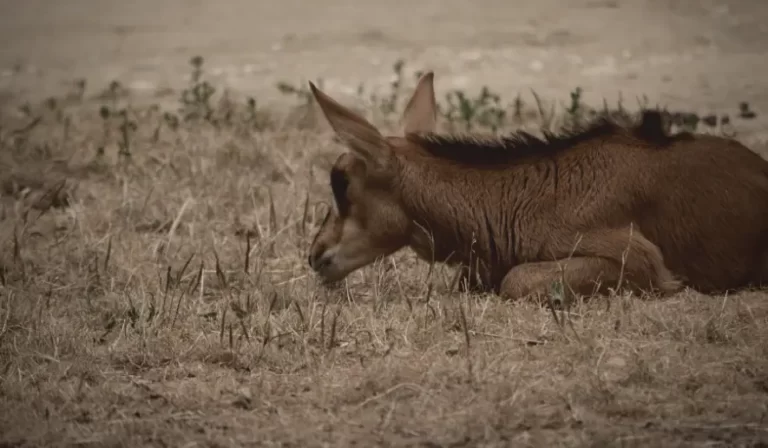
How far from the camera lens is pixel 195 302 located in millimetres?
7797

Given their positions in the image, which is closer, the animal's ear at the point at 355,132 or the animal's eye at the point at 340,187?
the animal's ear at the point at 355,132

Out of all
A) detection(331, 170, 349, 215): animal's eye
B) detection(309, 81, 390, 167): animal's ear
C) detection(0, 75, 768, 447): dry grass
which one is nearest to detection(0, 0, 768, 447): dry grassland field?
detection(0, 75, 768, 447): dry grass

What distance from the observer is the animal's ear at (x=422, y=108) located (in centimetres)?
877

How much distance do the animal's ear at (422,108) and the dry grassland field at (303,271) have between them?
2.80ft

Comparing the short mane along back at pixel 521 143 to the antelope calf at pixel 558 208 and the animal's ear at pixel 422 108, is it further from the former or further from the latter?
the animal's ear at pixel 422 108

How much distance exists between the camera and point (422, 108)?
8820mm

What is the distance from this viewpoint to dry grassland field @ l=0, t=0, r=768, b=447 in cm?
604

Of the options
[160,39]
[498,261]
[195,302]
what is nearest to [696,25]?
[160,39]

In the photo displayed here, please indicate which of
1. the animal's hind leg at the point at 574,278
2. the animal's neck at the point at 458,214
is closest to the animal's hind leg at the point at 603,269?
the animal's hind leg at the point at 574,278

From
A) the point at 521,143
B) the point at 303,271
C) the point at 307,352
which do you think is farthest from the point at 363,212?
the point at 307,352

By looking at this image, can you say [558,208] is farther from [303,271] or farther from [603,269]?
[303,271]

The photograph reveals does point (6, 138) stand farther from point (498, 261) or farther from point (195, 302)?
point (498, 261)

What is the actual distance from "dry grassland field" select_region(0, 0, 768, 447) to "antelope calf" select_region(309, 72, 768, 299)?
0.74ft

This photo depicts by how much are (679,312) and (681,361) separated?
2.49 feet
